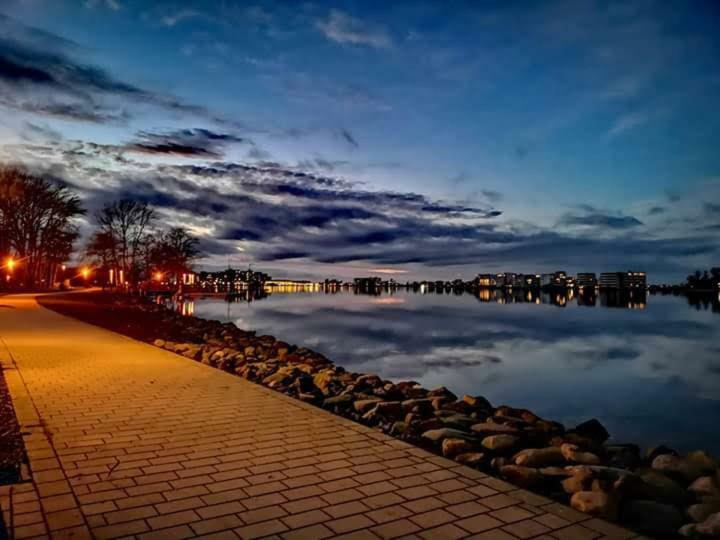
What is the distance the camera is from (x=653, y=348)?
2620 centimetres

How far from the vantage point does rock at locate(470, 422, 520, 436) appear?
22.4ft

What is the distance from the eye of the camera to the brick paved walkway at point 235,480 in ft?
12.4

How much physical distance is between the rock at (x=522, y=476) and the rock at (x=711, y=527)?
125 cm

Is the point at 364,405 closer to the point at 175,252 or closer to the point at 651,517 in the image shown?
the point at 651,517

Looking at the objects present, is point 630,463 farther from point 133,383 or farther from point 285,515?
point 133,383

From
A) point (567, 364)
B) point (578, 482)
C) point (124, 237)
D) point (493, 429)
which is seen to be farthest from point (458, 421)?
point (124, 237)

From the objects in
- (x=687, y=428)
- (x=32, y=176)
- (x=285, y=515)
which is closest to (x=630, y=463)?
(x=285, y=515)

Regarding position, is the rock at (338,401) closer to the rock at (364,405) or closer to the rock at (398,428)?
the rock at (364,405)

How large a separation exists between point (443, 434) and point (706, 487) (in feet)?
8.45

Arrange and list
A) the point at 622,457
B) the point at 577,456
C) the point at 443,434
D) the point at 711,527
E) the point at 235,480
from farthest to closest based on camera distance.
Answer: the point at 622,457, the point at 443,434, the point at 577,456, the point at 235,480, the point at 711,527

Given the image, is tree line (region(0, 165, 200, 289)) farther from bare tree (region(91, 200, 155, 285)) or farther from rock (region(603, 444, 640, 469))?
rock (region(603, 444, 640, 469))

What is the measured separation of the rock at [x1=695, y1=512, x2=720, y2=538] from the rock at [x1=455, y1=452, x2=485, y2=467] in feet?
6.32

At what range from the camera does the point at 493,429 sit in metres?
6.86

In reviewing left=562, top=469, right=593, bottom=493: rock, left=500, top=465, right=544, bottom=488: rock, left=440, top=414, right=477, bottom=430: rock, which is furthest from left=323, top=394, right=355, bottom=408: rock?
left=562, top=469, right=593, bottom=493: rock
